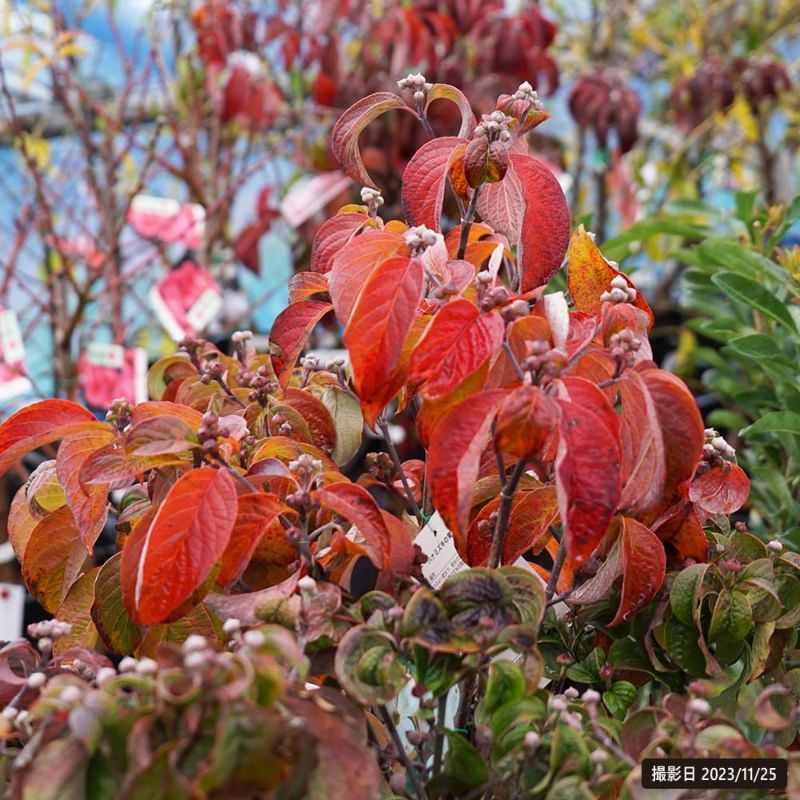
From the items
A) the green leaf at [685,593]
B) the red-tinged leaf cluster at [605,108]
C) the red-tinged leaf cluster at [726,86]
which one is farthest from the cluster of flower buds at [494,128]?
the red-tinged leaf cluster at [726,86]

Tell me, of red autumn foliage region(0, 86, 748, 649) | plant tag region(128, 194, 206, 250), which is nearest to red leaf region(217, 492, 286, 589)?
red autumn foliage region(0, 86, 748, 649)

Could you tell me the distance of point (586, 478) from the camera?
1.76 feet

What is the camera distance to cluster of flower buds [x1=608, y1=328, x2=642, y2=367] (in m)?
0.57

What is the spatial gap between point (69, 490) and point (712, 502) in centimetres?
43

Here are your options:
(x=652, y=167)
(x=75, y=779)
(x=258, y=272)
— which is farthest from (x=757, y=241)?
(x=652, y=167)

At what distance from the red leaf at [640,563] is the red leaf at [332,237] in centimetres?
30

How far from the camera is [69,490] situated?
2.16 ft

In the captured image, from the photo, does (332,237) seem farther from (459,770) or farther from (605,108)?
(605,108)

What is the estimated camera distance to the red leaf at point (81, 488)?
0.66 m

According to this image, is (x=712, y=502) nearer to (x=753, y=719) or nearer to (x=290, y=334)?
(x=753, y=719)

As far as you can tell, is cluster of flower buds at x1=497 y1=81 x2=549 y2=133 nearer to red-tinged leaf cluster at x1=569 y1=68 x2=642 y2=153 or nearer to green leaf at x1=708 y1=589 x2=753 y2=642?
green leaf at x1=708 y1=589 x2=753 y2=642

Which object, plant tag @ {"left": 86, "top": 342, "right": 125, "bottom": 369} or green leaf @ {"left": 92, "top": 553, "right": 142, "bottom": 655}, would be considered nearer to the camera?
green leaf @ {"left": 92, "top": 553, "right": 142, "bottom": 655}

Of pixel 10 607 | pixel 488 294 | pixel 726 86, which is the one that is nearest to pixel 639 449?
pixel 488 294

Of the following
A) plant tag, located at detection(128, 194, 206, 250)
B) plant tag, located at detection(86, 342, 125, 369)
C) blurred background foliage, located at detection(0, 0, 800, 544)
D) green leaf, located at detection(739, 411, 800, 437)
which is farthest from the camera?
plant tag, located at detection(128, 194, 206, 250)
